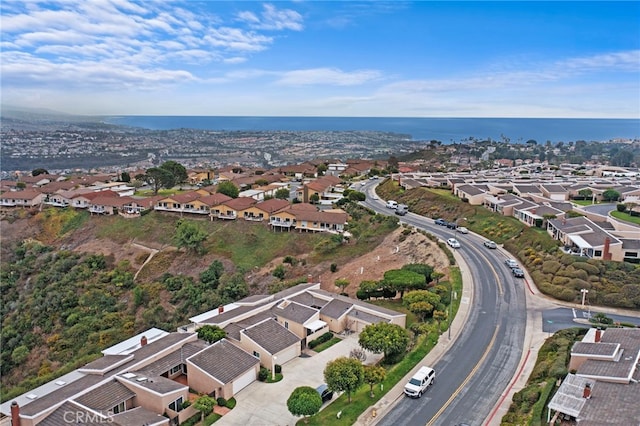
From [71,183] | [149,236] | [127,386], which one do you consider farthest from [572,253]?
[71,183]

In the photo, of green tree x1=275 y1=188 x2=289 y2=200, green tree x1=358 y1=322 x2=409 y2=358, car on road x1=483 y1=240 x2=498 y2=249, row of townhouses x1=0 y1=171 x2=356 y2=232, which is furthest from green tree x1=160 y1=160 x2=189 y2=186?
green tree x1=358 y1=322 x2=409 y2=358

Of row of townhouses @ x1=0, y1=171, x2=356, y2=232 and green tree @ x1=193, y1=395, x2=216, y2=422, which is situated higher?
row of townhouses @ x1=0, y1=171, x2=356, y2=232

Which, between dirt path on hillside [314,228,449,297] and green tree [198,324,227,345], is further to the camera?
dirt path on hillside [314,228,449,297]

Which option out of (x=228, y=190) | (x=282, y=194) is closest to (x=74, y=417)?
(x=228, y=190)

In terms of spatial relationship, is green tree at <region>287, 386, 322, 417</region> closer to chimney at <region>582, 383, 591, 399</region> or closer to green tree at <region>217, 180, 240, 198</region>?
chimney at <region>582, 383, 591, 399</region>

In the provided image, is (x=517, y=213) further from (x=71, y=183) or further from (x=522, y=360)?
(x=71, y=183)

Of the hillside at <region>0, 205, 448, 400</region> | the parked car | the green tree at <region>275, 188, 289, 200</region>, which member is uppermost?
the green tree at <region>275, 188, 289, 200</region>
